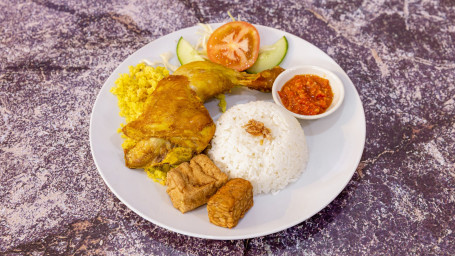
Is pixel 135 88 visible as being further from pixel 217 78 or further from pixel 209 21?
pixel 209 21

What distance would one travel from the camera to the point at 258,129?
3.42m

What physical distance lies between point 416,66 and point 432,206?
181 cm

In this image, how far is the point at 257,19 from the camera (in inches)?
197

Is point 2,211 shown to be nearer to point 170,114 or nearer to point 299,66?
point 170,114

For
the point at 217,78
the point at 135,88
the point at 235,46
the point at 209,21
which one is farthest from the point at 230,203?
the point at 209,21

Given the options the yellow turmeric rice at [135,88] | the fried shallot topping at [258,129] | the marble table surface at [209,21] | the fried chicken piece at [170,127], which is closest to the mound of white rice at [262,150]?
the fried shallot topping at [258,129]

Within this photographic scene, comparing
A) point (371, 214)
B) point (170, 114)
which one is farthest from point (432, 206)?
point (170, 114)

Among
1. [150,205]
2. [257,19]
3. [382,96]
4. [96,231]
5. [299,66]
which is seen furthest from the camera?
[257,19]

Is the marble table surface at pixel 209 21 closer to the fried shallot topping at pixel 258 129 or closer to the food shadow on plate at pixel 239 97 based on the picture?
the fried shallot topping at pixel 258 129

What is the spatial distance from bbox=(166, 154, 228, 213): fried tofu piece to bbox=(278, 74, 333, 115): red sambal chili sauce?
1.06 metres

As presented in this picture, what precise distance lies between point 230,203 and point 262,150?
71 centimetres

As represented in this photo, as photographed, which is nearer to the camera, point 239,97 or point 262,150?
point 262,150

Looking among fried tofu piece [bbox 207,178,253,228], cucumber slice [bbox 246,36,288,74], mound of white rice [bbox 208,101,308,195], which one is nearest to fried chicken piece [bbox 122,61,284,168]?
mound of white rice [bbox 208,101,308,195]

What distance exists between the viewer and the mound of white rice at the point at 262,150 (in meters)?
3.29
